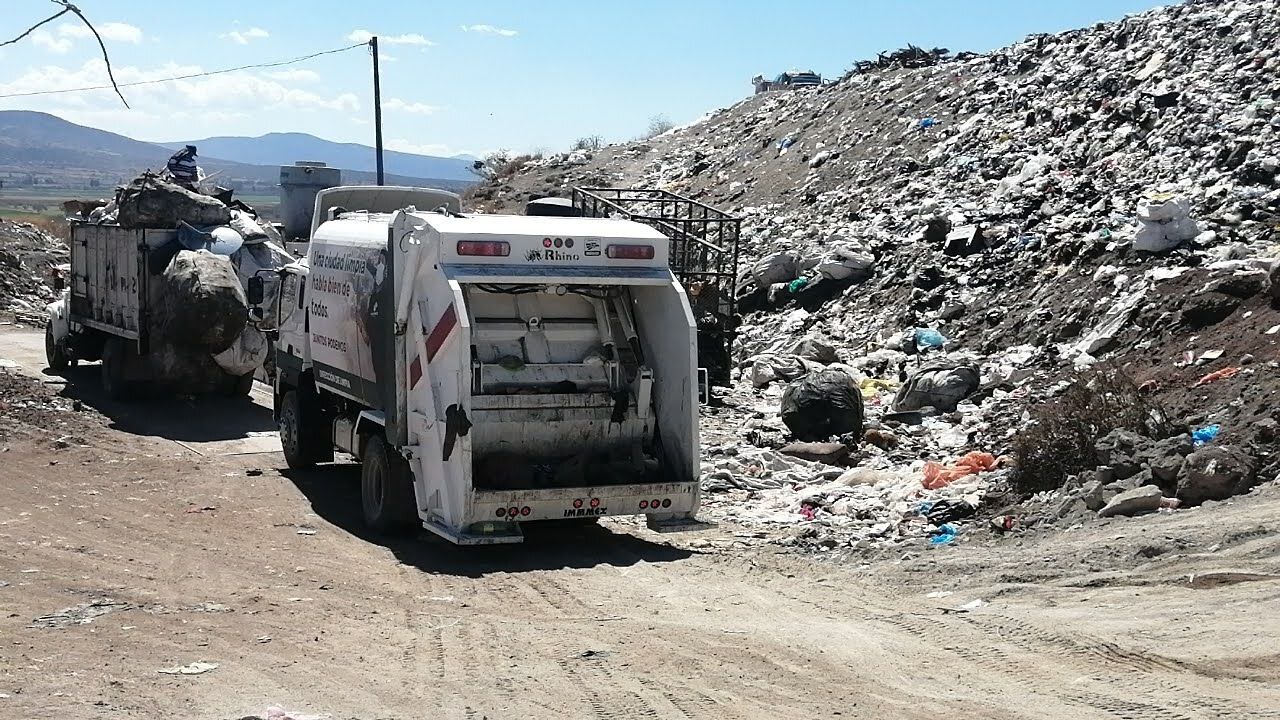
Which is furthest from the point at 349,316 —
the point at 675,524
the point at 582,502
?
the point at 675,524

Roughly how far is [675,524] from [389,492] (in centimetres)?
204

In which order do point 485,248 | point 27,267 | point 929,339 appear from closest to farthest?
point 485,248 < point 929,339 < point 27,267

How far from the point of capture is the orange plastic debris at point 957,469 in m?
10.8

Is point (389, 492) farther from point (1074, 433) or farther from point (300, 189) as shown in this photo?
point (300, 189)

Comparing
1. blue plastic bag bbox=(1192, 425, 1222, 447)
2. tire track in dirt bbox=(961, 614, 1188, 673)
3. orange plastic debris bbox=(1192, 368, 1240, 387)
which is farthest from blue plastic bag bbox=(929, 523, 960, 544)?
orange plastic debris bbox=(1192, 368, 1240, 387)

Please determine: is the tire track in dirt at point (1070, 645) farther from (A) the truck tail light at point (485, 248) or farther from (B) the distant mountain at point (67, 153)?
(B) the distant mountain at point (67, 153)

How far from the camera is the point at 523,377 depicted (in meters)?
9.31

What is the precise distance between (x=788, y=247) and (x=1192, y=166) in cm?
702

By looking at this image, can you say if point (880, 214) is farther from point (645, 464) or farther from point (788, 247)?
point (645, 464)

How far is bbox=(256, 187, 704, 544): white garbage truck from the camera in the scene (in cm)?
897

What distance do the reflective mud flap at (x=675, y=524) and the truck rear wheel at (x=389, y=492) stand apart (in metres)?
1.73

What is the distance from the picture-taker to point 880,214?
22.2 meters

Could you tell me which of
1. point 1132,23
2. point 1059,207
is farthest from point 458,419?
point 1132,23

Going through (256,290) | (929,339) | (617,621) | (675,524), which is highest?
(256,290)
